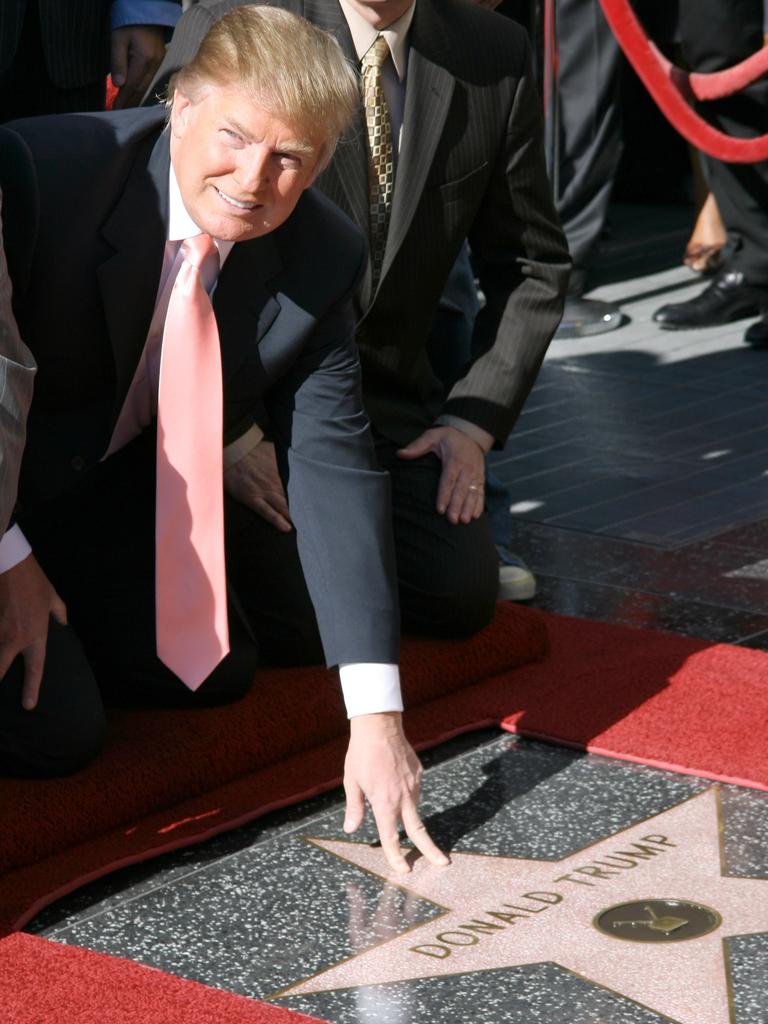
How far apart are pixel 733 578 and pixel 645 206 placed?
495 centimetres

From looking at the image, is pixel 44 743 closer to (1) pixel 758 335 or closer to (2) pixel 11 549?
(2) pixel 11 549

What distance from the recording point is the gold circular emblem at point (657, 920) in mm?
2418

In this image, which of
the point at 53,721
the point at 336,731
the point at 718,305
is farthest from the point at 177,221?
the point at 718,305

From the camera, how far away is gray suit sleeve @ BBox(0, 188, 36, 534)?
2271 millimetres

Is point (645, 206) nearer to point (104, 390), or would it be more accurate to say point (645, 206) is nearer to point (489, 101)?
point (489, 101)

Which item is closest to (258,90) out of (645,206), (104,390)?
(104,390)

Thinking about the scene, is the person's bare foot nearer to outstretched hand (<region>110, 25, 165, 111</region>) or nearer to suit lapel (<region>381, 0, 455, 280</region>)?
outstretched hand (<region>110, 25, 165, 111</region>)

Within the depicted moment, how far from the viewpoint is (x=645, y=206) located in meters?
8.67

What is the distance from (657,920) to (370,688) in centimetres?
47

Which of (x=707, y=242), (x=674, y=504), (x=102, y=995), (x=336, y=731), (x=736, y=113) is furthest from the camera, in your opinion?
(x=707, y=242)

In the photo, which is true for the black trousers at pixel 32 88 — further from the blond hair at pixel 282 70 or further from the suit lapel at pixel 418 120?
the blond hair at pixel 282 70

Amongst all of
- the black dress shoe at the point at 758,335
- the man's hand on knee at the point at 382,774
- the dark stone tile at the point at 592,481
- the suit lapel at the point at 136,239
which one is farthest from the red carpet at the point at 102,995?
the black dress shoe at the point at 758,335

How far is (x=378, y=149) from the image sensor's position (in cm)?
328

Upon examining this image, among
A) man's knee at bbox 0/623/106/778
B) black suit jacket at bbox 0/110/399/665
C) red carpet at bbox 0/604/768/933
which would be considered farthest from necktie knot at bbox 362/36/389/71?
man's knee at bbox 0/623/106/778
